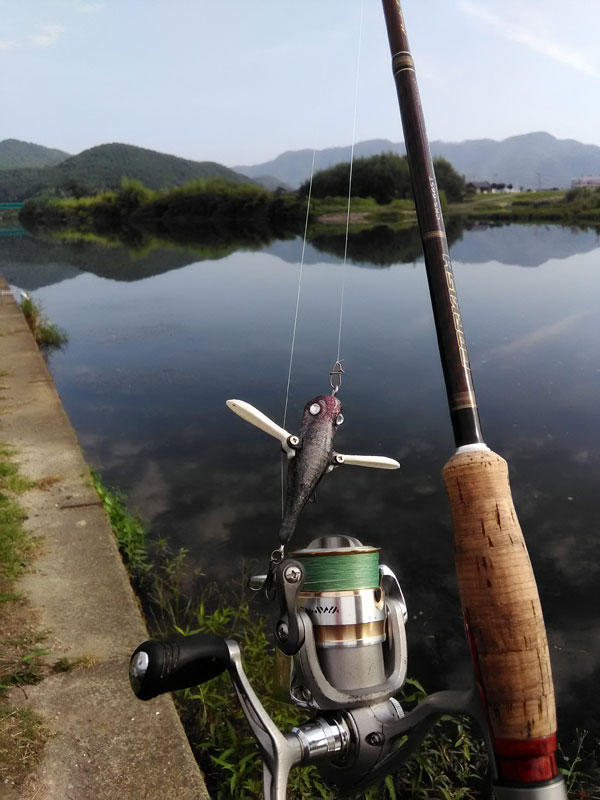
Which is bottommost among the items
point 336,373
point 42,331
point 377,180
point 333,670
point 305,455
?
point 42,331

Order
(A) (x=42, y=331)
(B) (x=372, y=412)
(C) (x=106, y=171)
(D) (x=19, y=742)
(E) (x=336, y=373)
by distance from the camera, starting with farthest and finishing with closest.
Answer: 1. (C) (x=106, y=171)
2. (A) (x=42, y=331)
3. (B) (x=372, y=412)
4. (D) (x=19, y=742)
5. (E) (x=336, y=373)

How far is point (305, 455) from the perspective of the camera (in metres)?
1.40

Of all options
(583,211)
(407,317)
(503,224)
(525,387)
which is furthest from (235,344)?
(583,211)

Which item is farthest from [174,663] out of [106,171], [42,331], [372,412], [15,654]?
[106,171]

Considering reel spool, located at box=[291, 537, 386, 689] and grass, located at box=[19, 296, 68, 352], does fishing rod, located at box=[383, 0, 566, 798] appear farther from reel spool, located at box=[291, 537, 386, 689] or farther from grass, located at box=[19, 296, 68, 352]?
grass, located at box=[19, 296, 68, 352]

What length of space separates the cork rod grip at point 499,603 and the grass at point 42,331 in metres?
9.87

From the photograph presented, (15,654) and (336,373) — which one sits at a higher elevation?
(336,373)

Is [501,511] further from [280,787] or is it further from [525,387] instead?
[525,387]

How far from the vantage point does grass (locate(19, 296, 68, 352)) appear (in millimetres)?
10523

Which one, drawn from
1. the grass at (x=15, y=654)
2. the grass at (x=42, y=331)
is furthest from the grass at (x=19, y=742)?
the grass at (x=42, y=331)

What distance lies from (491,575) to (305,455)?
0.42 meters

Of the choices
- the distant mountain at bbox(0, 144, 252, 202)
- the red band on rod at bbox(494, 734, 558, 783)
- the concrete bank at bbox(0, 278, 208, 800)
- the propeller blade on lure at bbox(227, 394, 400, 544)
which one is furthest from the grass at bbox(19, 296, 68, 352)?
the distant mountain at bbox(0, 144, 252, 202)

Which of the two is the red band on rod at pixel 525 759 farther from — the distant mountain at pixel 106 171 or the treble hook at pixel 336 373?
the distant mountain at pixel 106 171

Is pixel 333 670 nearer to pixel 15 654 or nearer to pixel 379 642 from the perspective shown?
pixel 379 642
